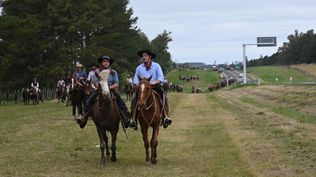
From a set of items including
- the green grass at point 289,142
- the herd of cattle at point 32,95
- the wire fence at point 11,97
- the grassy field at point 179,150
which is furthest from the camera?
the wire fence at point 11,97

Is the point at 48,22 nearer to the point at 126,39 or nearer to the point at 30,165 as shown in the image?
the point at 126,39

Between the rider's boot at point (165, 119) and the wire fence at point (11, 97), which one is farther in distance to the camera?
the wire fence at point (11, 97)

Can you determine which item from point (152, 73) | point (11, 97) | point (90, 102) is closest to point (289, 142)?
point (152, 73)

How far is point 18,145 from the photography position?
16609 millimetres

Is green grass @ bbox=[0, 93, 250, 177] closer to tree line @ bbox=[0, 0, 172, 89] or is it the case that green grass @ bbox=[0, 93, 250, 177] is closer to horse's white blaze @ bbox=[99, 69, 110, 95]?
horse's white blaze @ bbox=[99, 69, 110, 95]

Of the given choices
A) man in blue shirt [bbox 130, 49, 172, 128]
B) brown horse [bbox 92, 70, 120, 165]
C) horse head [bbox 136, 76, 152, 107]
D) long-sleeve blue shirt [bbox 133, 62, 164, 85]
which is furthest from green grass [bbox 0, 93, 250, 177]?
long-sleeve blue shirt [bbox 133, 62, 164, 85]

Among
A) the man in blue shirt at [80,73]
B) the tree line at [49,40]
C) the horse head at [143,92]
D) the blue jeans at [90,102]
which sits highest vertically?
the tree line at [49,40]

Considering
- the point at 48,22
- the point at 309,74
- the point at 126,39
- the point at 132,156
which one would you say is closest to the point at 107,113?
the point at 132,156

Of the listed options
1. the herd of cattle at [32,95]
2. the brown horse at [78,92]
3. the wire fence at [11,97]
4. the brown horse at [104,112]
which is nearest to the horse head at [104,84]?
the brown horse at [104,112]

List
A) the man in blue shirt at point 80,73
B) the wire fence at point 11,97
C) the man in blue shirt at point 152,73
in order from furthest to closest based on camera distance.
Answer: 1. the wire fence at point 11,97
2. the man in blue shirt at point 80,73
3. the man in blue shirt at point 152,73

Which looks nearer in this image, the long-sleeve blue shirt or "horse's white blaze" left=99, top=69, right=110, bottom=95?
"horse's white blaze" left=99, top=69, right=110, bottom=95

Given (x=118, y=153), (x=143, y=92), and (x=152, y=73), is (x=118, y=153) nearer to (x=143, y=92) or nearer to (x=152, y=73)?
(x=152, y=73)

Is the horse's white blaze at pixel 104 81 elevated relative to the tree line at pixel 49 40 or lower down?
lower down

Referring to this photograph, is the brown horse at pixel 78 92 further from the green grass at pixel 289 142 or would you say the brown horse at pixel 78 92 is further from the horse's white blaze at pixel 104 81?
the horse's white blaze at pixel 104 81
